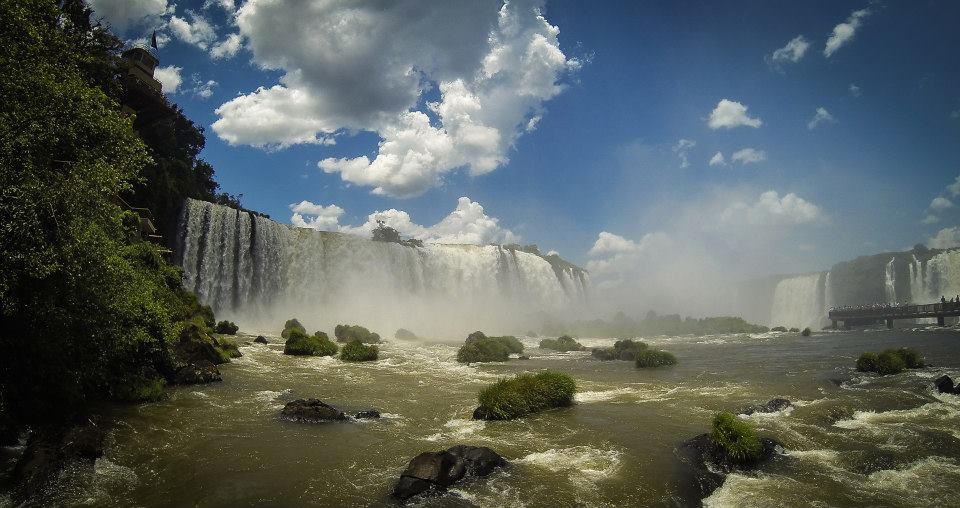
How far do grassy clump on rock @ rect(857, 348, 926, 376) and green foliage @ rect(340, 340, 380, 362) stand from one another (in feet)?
84.8

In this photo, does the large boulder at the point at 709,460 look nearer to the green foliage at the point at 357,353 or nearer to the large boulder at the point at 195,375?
the large boulder at the point at 195,375

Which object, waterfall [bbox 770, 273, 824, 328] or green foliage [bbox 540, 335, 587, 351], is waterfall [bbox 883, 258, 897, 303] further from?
green foliage [bbox 540, 335, 587, 351]

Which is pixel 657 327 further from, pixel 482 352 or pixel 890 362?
pixel 890 362

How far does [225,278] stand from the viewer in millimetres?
42812

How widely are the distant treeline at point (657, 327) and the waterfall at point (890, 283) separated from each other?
34.8 m

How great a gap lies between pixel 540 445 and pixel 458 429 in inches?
98.7

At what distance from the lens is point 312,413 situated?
1276 centimetres

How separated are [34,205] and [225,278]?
127ft

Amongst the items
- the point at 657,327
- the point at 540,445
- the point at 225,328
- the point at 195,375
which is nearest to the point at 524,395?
the point at 540,445

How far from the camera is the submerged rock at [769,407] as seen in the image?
13164mm

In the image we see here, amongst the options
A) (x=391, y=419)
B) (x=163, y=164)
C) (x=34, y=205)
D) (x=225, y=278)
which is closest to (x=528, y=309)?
(x=225, y=278)

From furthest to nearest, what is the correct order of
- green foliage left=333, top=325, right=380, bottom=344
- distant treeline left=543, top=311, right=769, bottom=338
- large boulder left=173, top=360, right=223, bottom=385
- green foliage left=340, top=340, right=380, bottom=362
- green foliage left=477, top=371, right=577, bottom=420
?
1. distant treeline left=543, top=311, right=769, bottom=338
2. green foliage left=333, top=325, right=380, bottom=344
3. green foliage left=340, top=340, right=380, bottom=362
4. large boulder left=173, top=360, right=223, bottom=385
5. green foliage left=477, top=371, right=577, bottom=420

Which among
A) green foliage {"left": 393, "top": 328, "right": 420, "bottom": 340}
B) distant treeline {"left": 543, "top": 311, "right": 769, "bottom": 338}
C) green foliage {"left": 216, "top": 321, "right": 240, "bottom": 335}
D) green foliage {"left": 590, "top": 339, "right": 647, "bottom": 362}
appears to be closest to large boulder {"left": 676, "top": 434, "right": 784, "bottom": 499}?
green foliage {"left": 590, "top": 339, "right": 647, "bottom": 362}

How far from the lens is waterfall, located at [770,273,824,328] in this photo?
90.4 metres
